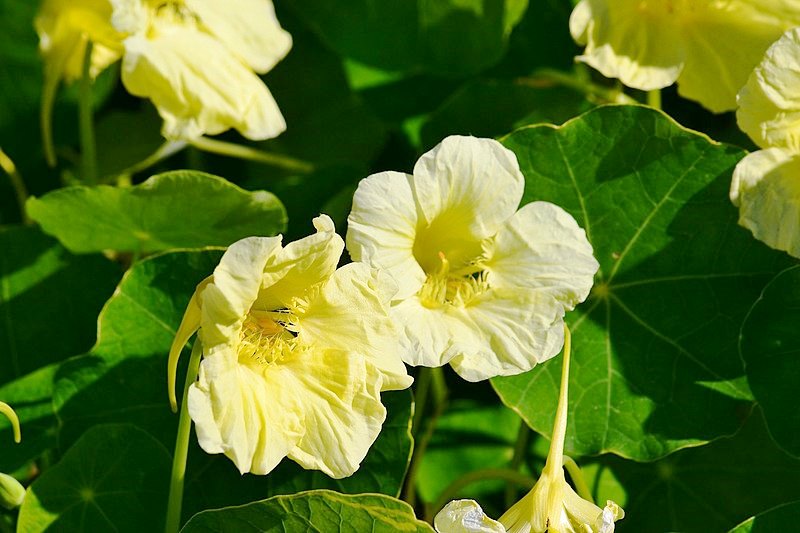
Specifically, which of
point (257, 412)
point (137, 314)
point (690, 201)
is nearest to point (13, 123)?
point (137, 314)

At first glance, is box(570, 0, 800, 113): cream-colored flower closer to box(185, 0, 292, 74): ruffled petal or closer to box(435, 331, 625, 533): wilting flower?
box(185, 0, 292, 74): ruffled petal

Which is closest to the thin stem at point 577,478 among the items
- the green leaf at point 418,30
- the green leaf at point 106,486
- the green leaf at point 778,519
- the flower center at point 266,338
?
the green leaf at point 778,519

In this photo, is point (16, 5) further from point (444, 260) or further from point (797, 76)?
A: point (797, 76)

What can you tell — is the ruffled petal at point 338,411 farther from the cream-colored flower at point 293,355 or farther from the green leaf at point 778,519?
the green leaf at point 778,519

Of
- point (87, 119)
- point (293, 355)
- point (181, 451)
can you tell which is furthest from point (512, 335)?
point (87, 119)

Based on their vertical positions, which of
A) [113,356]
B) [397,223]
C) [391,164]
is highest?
[397,223]

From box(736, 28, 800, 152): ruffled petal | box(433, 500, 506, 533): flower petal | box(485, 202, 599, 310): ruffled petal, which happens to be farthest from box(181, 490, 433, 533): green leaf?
box(736, 28, 800, 152): ruffled petal
